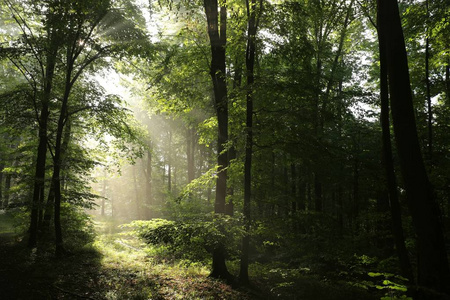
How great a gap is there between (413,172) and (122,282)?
27.5ft

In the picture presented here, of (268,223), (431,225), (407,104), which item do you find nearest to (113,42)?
(268,223)

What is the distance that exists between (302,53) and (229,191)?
217 inches

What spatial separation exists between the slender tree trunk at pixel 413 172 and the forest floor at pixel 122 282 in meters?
3.65

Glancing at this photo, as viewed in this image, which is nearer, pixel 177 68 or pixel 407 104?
pixel 407 104

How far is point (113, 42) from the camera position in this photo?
39.1ft

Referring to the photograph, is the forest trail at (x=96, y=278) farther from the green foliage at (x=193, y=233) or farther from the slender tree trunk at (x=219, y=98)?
the green foliage at (x=193, y=233)

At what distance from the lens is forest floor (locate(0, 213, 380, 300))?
7160mm

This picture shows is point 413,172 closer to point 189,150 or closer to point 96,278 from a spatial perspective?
point 96,278

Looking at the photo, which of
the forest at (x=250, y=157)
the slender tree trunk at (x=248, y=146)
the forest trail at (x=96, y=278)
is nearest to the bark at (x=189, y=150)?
the forest at (x=250, y=157)

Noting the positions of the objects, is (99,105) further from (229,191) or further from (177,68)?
(229,191)

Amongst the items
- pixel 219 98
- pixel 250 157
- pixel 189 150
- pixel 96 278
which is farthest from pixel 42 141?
pixel 189 150

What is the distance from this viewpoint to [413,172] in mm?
4754

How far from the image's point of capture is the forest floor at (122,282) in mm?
7160

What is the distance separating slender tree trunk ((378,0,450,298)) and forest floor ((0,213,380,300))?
3649 mm
